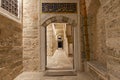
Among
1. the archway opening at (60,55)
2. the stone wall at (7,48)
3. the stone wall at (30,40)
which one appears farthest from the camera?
the archway opening at (60,55)

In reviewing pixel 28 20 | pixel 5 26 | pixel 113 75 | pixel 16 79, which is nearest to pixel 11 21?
pixel 5 26

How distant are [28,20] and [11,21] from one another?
53.0 inches

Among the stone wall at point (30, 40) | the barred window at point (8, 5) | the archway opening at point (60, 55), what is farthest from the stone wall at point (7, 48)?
the archway opening at point (60, 55)

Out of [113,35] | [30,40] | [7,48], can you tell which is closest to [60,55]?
[30,40]

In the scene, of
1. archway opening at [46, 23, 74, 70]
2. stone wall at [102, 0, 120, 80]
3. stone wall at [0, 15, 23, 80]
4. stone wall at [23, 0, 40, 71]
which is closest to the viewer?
stone wall at [102, 0, 120, 80]

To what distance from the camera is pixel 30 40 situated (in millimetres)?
5004

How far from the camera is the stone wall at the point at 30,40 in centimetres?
498

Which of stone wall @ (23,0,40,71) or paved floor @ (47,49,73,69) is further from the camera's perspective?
paved floor @ (47,49,73,69)

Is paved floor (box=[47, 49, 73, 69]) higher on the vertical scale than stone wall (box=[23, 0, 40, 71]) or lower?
lower

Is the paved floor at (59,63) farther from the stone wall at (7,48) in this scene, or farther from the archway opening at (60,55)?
the stone wall at (7,48)

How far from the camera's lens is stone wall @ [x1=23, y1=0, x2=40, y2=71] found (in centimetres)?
498

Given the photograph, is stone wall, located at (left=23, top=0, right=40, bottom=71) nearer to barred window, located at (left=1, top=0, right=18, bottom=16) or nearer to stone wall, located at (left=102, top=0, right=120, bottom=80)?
barred window, located at (left=1, top=0, right=18, bottom=16)

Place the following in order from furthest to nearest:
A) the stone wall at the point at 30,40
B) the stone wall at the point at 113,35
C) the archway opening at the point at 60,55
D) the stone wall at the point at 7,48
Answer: the archway opening at the point at 60,55 → the stone wall at the point at 30,40 → the stone wall at the point at 7,48 → the stone wall at the point at 113,35

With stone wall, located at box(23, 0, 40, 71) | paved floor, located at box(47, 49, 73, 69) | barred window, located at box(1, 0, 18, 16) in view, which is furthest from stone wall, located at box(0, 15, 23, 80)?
paved floor, located at box(47, 49, 73, 69)
